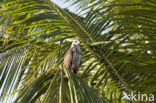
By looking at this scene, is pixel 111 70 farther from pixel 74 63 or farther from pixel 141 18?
pixel 74 63

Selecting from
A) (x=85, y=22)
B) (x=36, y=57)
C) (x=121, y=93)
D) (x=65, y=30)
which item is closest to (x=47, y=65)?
(x=36, y=57)

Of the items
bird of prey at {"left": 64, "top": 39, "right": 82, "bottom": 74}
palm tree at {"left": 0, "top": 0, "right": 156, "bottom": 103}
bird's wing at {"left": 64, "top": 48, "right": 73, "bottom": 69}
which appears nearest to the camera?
palm tree at {"left": 0, "top": 0, "right": 156, "bottom": 103}

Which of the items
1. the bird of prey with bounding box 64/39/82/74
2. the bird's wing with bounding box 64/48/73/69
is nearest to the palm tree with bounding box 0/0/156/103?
the bird of prey with bounding box 64/39/82/74

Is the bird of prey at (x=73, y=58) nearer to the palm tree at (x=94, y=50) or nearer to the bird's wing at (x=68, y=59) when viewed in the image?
the bird's wing at (x=68, y=59)

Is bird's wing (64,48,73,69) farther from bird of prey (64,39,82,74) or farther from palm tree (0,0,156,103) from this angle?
palm tree (0,0,156,103)

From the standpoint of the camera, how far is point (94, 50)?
1877 mm

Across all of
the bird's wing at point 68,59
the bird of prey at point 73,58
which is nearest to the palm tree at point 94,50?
the bird of prey at point 73,58

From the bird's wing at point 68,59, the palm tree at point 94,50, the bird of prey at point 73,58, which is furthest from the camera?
the bird's wing at point 68,59

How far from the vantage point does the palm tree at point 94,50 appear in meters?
1.45

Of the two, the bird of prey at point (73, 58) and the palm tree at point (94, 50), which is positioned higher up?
the palm tree at point (94, 50)

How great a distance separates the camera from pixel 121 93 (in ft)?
5.88

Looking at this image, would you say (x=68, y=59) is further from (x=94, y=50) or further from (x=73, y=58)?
(x=94, y=50)

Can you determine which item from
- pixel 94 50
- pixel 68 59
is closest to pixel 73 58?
pixel 68 59

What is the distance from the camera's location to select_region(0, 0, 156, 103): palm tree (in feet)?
4.75
